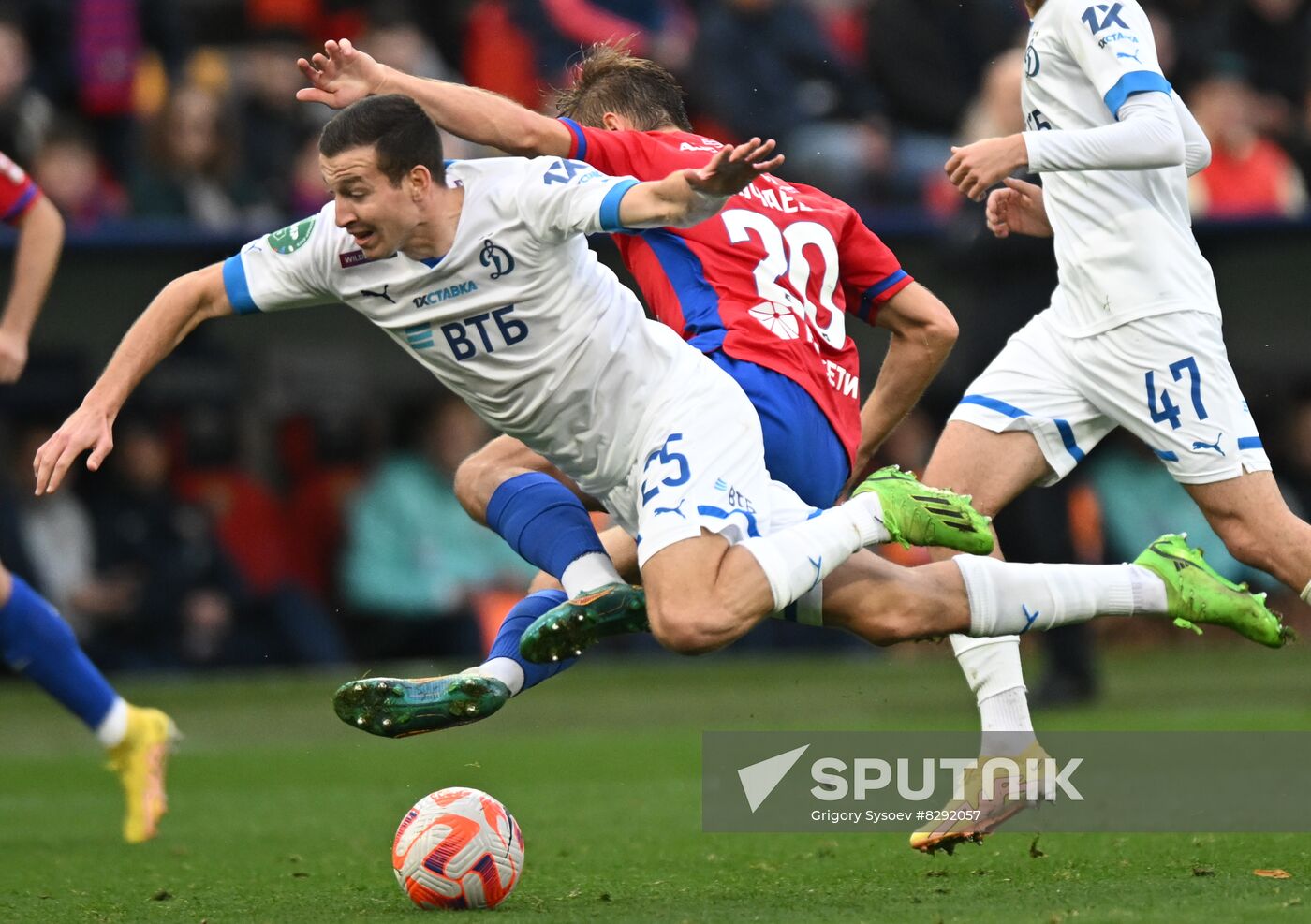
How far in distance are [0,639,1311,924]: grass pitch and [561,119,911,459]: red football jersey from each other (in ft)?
4.96

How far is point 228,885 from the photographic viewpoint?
6.07 metres

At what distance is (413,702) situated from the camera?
18.7 feet


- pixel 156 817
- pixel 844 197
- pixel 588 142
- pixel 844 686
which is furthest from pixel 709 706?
pixel 588 142

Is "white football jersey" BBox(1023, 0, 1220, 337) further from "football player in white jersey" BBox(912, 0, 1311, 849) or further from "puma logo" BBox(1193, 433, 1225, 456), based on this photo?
"puma logo" BBox(1193, 433, 1225, 456)

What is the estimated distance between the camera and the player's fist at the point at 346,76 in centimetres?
616

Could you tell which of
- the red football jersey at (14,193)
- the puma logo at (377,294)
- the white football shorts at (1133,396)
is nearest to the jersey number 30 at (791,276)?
the white football shorts at (1133,396)

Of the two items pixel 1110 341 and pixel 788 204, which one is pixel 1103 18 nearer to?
pixel 1110 341

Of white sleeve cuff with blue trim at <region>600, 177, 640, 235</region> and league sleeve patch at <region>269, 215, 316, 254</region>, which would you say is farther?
league sleeve patch at <region>269, 215, 316, 254</region>

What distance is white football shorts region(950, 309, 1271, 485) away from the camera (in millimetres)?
6320

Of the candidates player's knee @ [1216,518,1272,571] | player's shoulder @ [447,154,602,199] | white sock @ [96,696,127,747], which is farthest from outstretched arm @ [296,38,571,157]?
white sock @ [96,696,127,747]

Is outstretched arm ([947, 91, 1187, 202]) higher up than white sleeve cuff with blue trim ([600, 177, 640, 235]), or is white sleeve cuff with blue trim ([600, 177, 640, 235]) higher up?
outstretched arm ([947, 91, 1187, 202])

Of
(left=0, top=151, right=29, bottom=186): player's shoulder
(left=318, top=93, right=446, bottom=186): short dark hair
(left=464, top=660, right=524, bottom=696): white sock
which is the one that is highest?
(left=318, top=93, right=446, bottom=186): short dark hair

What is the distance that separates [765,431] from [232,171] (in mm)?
6890

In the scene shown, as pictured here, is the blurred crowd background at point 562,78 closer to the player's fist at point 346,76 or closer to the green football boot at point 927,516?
the player's fist at point 346,76
